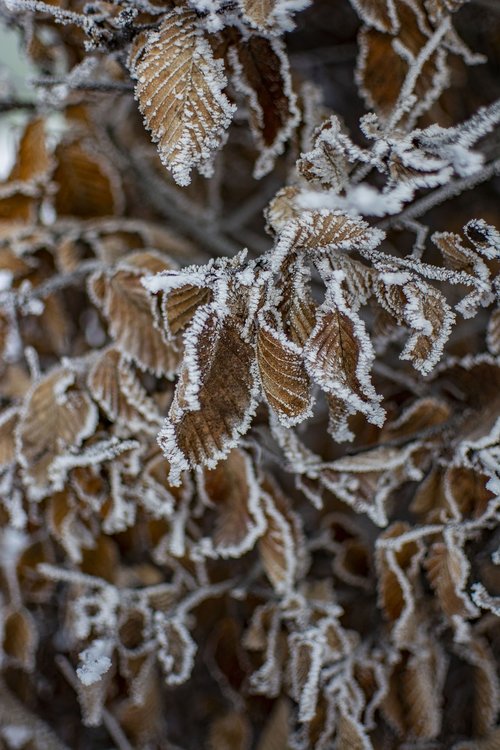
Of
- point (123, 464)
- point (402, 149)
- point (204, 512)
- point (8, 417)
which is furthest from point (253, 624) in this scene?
point (402, 149)

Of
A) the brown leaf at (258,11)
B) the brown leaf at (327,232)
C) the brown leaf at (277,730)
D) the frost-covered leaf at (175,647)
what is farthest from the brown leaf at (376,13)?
the brown leaf at (277,730)

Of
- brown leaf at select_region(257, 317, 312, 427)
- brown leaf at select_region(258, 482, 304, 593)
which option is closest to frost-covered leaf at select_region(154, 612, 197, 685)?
brown leaf at select_region(258, 482, 304, 593)

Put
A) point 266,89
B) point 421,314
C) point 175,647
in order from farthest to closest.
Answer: point 175,647, point 266,89, point 421,314

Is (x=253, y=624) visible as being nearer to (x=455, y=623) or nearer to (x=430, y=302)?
(x=455, y=623)

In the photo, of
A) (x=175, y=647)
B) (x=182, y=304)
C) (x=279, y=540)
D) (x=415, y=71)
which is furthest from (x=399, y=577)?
(x=415, y=71)

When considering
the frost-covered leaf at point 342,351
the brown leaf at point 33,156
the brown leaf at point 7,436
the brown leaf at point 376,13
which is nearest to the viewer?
the frost-covered leaf at point 342,351

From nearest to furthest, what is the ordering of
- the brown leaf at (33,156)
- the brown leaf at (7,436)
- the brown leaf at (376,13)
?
1. the brown leaf at (376,13)
2. the brown leaf at (7,436)
3. the brown leaf at (33,156)

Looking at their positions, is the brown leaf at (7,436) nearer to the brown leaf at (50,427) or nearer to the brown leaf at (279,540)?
the brown leaf at (50,427)

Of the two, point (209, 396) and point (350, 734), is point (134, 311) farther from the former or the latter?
point (350, 734)
